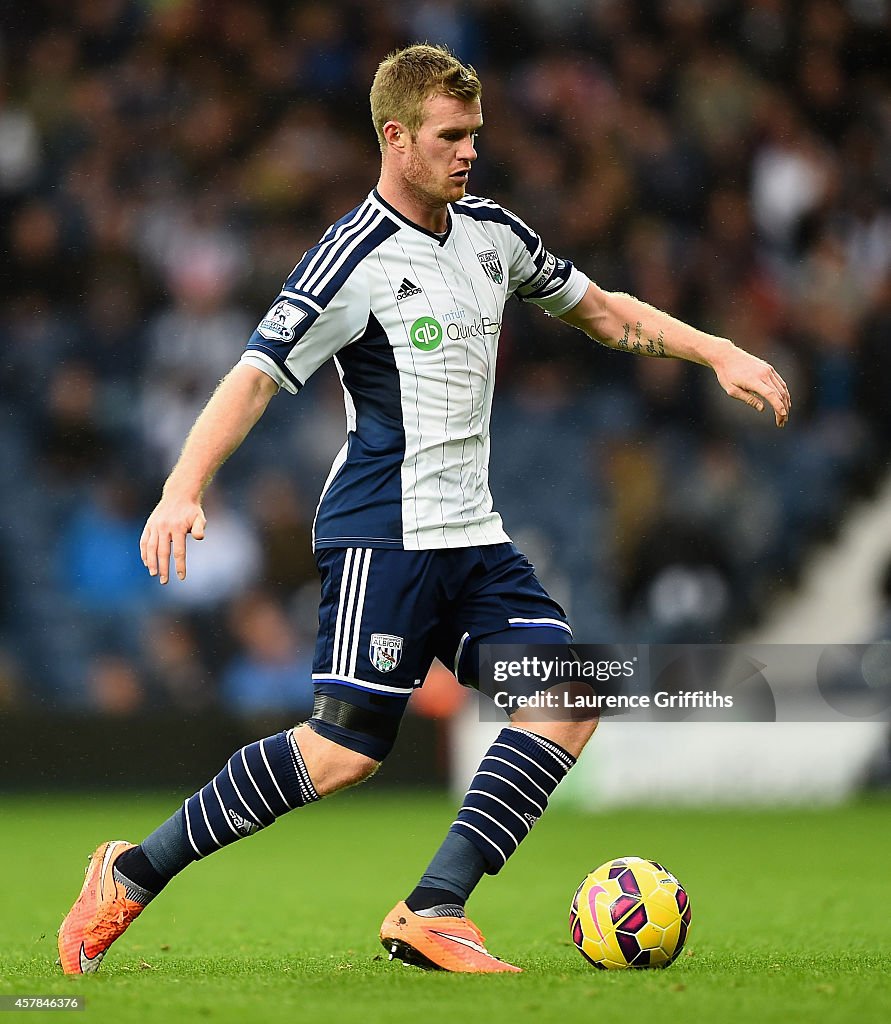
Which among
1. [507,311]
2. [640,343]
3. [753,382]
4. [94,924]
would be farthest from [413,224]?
[507,311]

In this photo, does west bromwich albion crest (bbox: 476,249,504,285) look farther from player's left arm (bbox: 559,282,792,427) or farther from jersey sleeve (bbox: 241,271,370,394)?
jersey sleeve (bbox: 241,271,370,394)

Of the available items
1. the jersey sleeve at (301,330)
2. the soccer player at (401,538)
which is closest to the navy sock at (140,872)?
the soccer player at (401,538)

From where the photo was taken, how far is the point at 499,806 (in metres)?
4.23

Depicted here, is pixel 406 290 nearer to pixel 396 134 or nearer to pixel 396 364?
pixel 396 364

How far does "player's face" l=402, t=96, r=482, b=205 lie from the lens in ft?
14.0

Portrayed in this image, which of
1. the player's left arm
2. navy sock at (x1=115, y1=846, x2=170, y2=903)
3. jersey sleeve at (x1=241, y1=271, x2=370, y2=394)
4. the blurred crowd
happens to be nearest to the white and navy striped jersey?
jersey sleeve at (x1=241, y1=271, x2=370, y2=394)

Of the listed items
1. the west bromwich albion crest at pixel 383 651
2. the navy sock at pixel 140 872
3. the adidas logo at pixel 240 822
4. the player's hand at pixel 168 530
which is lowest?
the navy sock at pixel 140 872

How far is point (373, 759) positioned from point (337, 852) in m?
4.13

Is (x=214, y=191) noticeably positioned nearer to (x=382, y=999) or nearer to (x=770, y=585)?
(x=770, y=585)

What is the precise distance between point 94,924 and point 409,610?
1.09 metres

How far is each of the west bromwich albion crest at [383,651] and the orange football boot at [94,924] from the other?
0.84 m

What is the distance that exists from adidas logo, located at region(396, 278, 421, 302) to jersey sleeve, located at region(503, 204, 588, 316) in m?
0.44

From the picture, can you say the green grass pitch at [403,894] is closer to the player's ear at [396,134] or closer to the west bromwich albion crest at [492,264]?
the west bromwich albion crest at [492,264]

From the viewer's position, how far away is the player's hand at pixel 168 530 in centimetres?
383
